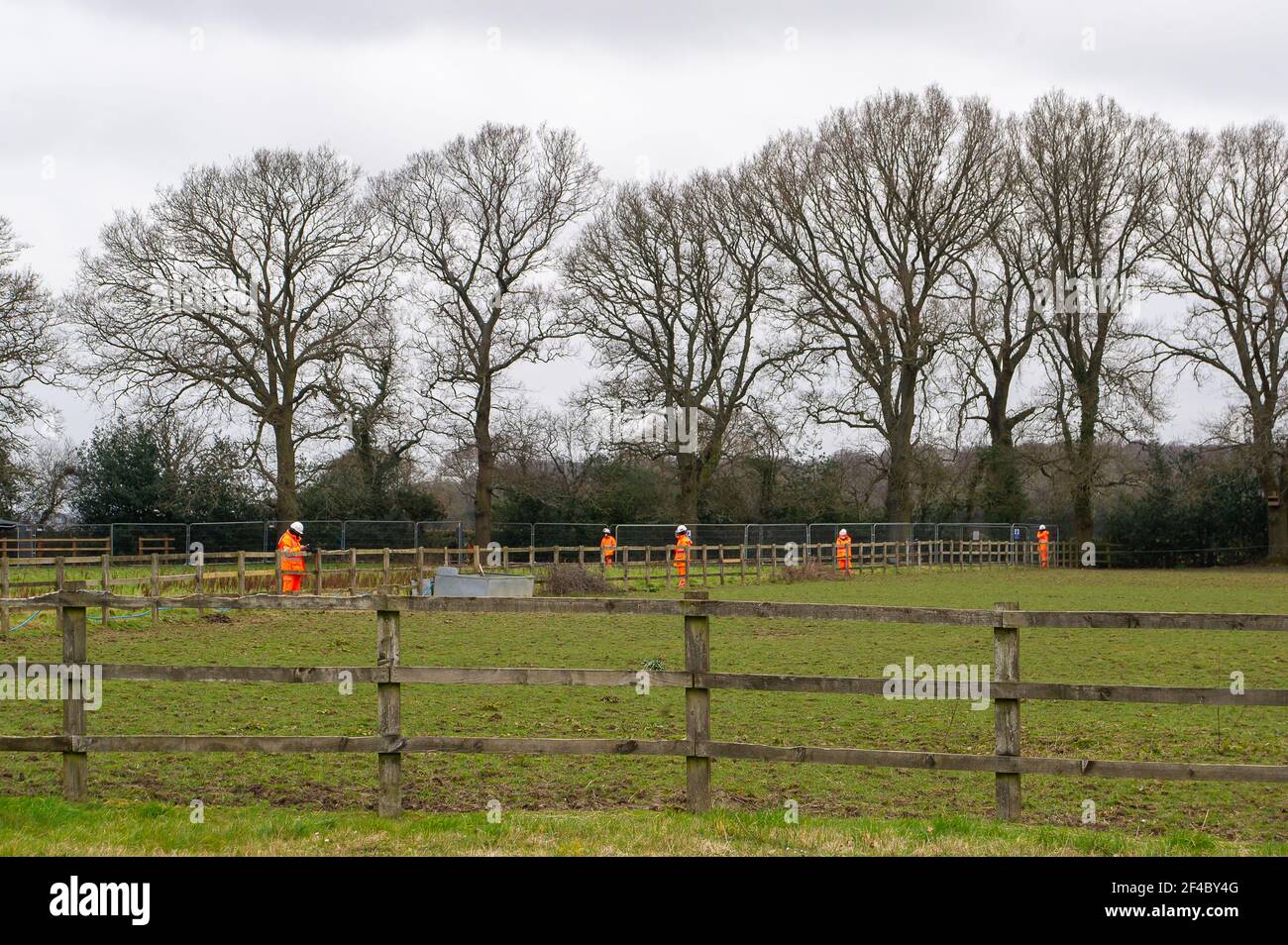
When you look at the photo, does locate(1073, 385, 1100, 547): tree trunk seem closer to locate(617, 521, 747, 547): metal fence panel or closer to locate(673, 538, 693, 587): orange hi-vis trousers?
locate(617, 521, 747, 547): metal fence panel

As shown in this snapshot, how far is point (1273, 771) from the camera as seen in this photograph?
22.0 ft

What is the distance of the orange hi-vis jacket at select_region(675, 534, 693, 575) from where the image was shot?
36.2 meters

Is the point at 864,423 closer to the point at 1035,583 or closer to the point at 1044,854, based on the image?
the point at 1035,583

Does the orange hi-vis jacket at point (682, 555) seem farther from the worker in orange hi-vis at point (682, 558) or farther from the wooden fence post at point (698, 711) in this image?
the wooden fence post at point (698, 711)

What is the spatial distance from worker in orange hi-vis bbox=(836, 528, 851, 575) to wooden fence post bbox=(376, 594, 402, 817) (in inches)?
1380

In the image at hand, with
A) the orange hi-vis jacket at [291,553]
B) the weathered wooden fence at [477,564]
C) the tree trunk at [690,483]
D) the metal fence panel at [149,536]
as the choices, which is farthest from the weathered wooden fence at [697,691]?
the tree trunk at [690,483]

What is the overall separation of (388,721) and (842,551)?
36.2 m

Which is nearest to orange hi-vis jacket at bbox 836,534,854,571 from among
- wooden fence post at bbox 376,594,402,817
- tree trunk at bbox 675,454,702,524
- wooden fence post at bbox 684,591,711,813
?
tree trunk at bbox 675,454,702,524

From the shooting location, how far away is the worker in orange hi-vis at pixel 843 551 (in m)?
41.6

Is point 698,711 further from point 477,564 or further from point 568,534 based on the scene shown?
point 568,534

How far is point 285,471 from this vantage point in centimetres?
4319

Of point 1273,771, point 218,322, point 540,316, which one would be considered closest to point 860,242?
point 540,316
